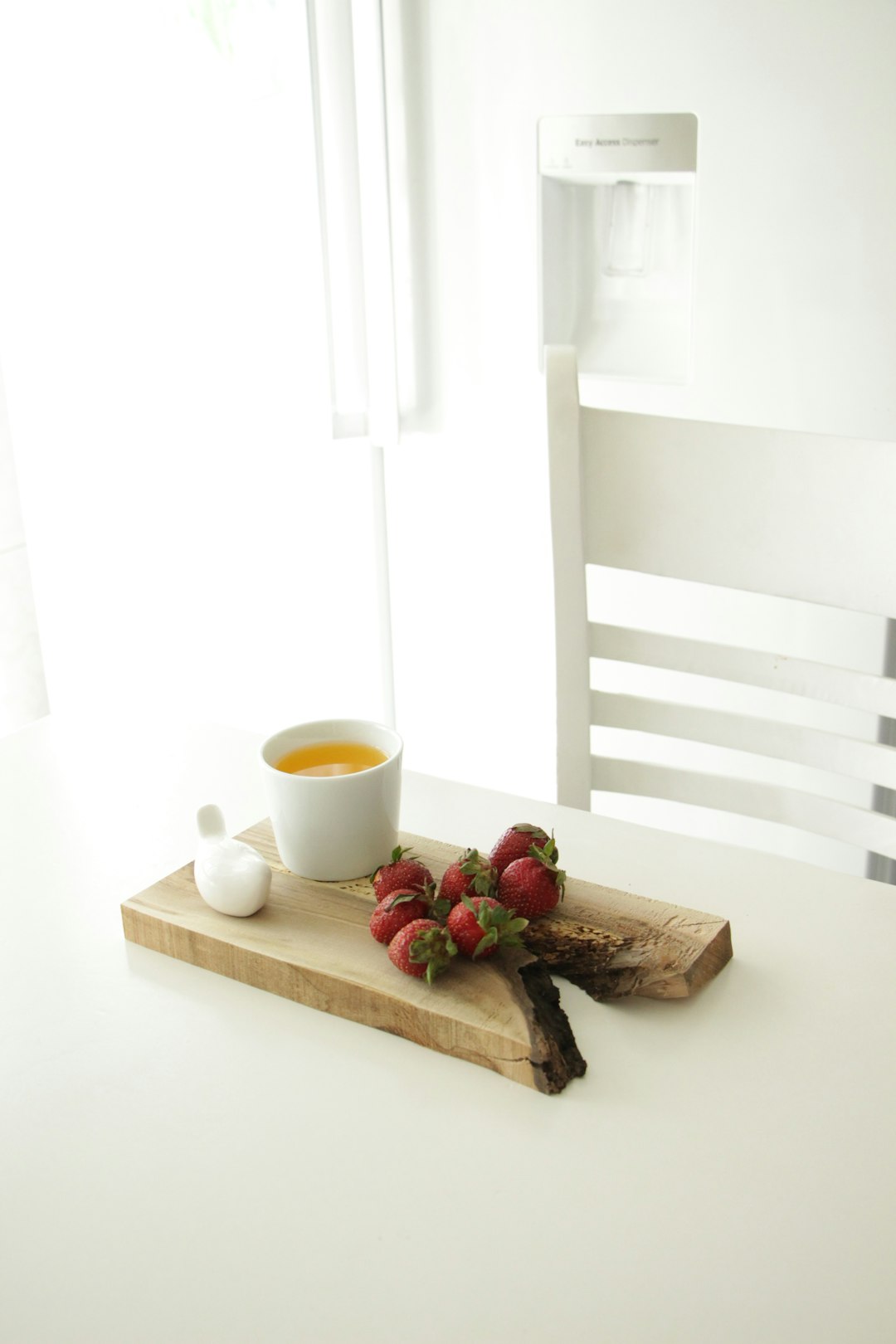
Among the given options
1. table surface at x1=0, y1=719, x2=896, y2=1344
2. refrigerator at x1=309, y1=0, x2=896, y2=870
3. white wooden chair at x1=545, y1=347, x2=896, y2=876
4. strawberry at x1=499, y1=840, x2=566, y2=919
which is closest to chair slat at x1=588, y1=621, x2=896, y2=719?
white wooden chair at x1=545, y1=347, x2=896, y2=876

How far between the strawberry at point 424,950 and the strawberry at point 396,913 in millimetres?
19

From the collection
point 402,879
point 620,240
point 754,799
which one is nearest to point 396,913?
point 402,879

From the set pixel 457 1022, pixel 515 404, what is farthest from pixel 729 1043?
pixel 515 404

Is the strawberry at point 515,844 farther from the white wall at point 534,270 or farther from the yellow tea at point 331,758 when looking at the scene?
the white wall at point 534,270

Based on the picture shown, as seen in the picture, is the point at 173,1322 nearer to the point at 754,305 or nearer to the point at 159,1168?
the point at 159,1168

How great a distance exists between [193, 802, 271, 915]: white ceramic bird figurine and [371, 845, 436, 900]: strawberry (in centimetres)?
7

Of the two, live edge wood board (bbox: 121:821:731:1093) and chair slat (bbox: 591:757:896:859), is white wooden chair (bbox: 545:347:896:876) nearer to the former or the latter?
chair slat (bbox: 591:757:896:859)

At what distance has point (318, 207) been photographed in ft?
5.82

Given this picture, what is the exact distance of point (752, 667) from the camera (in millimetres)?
1027

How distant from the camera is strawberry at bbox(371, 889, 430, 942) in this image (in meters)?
0.69

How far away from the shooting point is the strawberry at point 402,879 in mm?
709

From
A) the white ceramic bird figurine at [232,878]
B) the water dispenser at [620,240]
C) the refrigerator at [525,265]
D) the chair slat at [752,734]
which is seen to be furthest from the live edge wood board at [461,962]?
the water dispenser at [620,240]

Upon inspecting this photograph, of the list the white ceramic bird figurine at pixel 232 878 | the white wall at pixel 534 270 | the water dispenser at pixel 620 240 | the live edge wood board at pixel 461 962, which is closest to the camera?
the live edge wood board at pixel 461 962

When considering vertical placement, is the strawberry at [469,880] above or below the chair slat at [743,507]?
below
